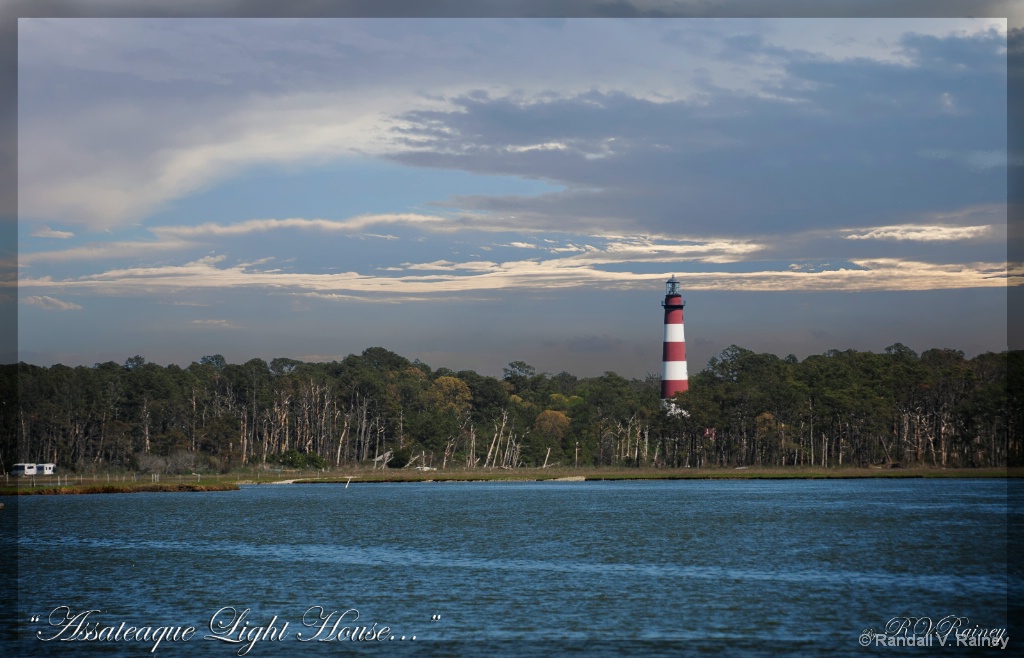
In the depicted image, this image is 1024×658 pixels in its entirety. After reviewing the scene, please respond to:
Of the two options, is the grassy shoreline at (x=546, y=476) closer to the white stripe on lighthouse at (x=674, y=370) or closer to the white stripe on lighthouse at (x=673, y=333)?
the white stripe on lighthouse at (x=674, y=370)

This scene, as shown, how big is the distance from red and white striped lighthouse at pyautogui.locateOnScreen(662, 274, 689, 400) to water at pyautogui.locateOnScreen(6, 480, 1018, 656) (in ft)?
199

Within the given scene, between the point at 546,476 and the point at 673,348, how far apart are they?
24.3 meters

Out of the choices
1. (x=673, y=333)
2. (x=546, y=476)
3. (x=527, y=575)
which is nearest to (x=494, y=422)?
(x=546, y=476)

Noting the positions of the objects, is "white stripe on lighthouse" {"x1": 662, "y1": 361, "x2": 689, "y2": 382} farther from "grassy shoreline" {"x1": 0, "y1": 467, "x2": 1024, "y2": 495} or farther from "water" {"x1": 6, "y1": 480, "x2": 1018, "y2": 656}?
"water" {"x1": 6, "y1": 480, "x2": 1018, "y2": 656}

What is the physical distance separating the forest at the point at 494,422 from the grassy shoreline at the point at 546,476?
18.5ft

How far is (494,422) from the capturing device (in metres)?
165

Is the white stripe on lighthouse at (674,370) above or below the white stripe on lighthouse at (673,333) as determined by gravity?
below

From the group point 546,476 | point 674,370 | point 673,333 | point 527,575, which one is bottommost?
point 546,476

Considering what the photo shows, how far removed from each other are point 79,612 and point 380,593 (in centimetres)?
976

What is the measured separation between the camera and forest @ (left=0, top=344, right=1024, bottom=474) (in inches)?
5153

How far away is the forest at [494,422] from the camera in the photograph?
130875 millimetres

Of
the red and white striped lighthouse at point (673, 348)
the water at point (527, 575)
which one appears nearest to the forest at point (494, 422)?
the red and white striped lighthouse at point (673, 348)

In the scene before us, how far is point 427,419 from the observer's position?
504 ft

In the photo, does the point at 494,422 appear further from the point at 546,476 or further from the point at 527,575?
the point at 527,575
